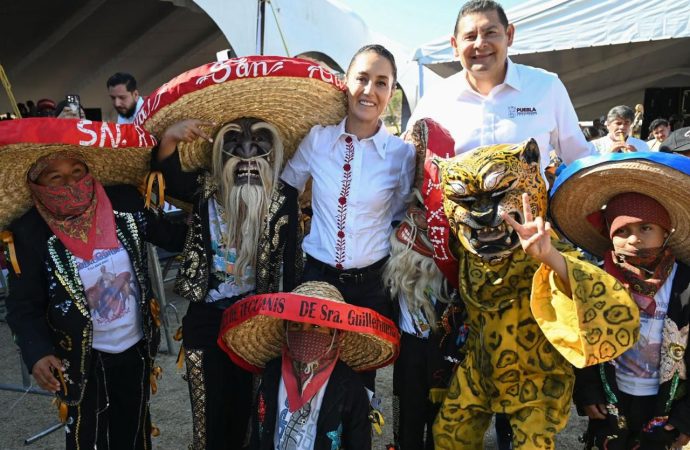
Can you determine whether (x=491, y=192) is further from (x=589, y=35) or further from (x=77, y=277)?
(x=589, y=35)

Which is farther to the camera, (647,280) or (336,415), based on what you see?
(336,415)

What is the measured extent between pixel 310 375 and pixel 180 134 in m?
1.26

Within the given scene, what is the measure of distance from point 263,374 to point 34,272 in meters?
1.09

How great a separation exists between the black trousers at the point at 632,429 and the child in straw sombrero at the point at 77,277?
210 cm

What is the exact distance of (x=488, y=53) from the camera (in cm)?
260

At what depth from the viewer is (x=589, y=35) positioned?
25.5 feet

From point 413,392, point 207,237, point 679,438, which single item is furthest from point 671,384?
point 207,237

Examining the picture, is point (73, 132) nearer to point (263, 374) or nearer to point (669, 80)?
point (263, 374)

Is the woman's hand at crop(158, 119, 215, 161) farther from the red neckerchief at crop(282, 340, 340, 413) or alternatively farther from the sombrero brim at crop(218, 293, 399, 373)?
the red neckerchief at crop(282, 340, 340, 413)

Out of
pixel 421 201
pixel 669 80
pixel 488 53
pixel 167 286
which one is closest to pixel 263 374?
pixel 421 201

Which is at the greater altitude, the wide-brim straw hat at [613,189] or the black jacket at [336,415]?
the wide-brim straw hat at [613,189]

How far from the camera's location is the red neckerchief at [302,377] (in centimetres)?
243

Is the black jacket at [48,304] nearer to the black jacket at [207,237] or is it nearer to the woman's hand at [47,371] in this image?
the woman's hand at [47,371]

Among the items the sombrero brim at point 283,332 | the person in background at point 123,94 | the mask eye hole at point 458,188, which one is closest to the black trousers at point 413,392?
the sombrero brim at point 283,332
